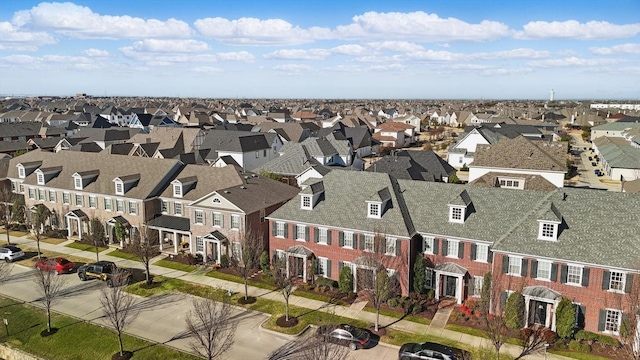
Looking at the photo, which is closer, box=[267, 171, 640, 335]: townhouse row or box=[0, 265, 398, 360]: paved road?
box=[0, 265, 398, 360]: paved road

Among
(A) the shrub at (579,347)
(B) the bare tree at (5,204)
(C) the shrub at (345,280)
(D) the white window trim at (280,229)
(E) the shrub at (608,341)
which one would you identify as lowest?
(A) the shrub at (579,347)

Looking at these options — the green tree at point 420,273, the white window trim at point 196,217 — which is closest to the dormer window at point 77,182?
the white window trim at point 196,217

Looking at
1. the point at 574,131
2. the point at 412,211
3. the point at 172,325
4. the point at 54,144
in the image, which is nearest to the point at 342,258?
the point at 412,211

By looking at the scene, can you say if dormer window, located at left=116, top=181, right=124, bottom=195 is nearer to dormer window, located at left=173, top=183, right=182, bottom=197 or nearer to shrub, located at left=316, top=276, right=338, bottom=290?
dormer window, located at left=173, top=183, right=182, bottom=197

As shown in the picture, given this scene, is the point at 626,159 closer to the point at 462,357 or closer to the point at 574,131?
the point at 462,357

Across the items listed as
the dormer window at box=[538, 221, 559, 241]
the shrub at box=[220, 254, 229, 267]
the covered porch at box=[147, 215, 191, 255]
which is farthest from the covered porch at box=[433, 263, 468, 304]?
the covered porch at box=[147, 215, 191, 255]

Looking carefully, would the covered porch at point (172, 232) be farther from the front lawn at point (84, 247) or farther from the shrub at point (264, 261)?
the shrub at point (264, 261)
